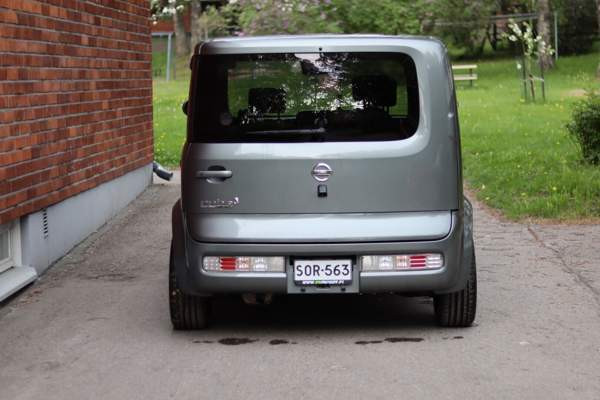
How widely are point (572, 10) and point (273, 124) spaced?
43795 mm

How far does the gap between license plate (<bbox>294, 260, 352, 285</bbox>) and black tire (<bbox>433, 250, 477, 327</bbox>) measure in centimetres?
71

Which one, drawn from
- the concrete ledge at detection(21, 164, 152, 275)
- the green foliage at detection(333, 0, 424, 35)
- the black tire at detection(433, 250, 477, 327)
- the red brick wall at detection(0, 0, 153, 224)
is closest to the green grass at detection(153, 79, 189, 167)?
the green foliage at detection(333, 0, 424, 35)

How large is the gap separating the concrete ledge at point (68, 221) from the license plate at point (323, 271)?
2.84 m

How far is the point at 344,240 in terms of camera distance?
6746 millimetres

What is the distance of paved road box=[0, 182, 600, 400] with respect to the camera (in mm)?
5941

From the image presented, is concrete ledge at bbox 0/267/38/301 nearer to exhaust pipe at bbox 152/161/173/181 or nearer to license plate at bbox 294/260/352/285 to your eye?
license plate at bbox 294/260/352/285

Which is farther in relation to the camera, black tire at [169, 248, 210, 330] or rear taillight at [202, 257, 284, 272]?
black tire at [169, 248, 210, 330]

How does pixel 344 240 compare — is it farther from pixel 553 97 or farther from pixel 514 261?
pixel 553 97

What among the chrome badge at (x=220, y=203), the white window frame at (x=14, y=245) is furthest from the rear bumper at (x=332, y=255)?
Answer: the white window frame at (x=14, y=245)

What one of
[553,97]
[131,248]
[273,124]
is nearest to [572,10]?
[553,97]

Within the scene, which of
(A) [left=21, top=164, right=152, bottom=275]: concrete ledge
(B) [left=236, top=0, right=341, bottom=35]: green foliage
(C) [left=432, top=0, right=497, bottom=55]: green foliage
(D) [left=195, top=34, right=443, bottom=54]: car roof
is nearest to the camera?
(D) [left=195, top=34, right=443, bottom=54]: car roof

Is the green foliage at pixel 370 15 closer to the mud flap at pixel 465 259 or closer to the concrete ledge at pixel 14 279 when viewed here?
the concrete ledge at pixel 14 279

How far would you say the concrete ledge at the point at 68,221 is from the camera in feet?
29.5

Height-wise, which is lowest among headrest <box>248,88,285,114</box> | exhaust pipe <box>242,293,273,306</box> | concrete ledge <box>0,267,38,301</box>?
concrete ledge <box>0,267,38,301</box>
